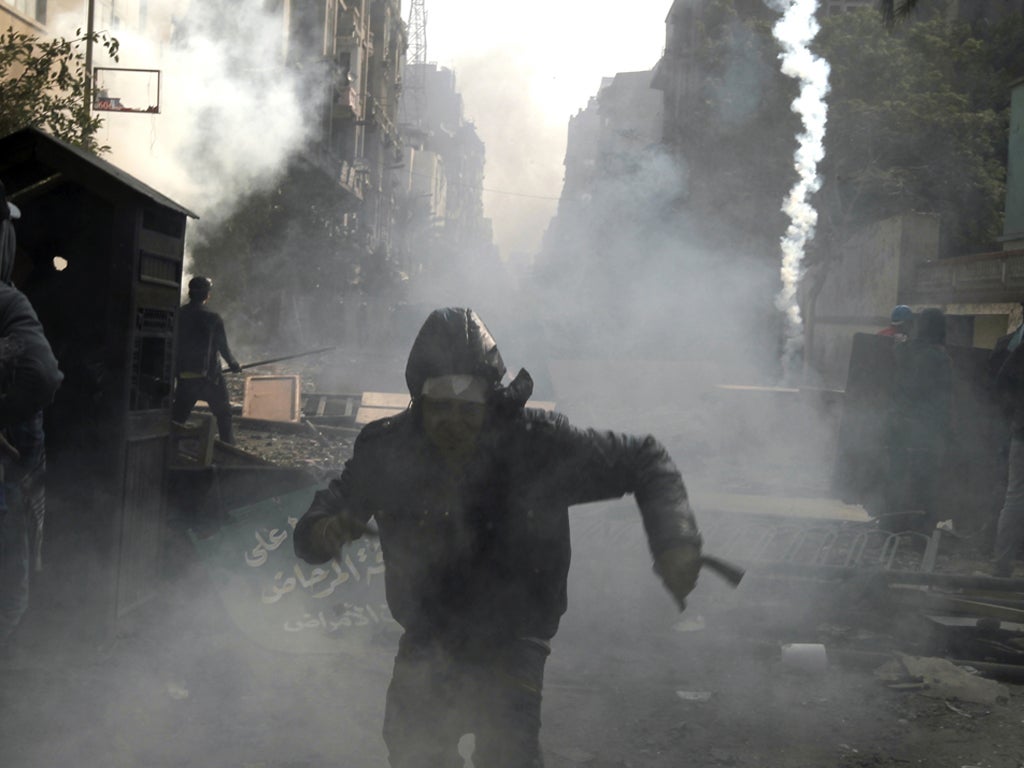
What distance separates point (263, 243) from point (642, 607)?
868 inches

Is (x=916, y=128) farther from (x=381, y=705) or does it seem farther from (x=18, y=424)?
(x=18, y=424)

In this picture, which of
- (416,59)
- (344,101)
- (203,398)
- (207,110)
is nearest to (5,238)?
(203,398)

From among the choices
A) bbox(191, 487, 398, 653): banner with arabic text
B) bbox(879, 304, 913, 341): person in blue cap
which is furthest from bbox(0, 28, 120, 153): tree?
bbox(879, 304, 913, 341): person in blue cap

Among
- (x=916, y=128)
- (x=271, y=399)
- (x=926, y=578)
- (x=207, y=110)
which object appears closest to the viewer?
(x=926, y=578)

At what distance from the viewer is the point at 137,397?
507 cm

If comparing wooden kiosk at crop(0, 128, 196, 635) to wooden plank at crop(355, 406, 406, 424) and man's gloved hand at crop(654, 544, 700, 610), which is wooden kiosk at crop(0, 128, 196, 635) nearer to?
man's gloved hand at crop(654, 544, 700, 610)

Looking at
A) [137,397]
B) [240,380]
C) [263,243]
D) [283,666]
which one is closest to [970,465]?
[283,666]

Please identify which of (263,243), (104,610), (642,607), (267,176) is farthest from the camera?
(263,243)

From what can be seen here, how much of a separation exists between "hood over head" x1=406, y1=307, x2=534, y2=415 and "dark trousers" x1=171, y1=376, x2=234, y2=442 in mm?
7011

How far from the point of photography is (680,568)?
2447 millimetres

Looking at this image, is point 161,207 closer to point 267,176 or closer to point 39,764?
point 39,764

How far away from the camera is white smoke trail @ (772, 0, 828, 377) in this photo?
28.8 m

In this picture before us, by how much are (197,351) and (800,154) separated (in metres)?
24.9

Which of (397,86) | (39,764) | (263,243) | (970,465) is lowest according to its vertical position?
(39,764)
